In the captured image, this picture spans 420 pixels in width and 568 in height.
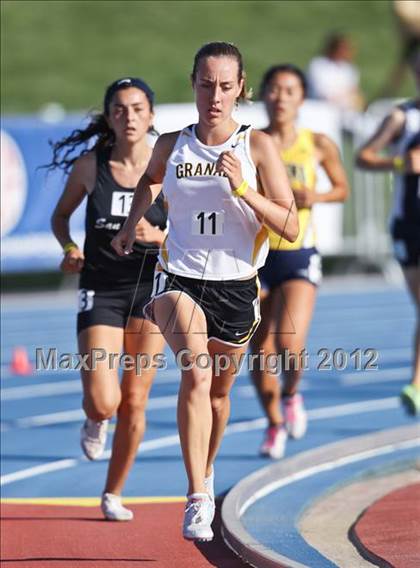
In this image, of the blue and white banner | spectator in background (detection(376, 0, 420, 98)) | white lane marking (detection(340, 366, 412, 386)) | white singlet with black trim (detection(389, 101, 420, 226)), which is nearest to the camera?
white singlet with black trim (detection(389, 101, 420, 226))

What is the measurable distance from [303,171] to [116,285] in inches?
93.8

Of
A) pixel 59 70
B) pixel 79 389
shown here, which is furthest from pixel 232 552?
pixel 59 70

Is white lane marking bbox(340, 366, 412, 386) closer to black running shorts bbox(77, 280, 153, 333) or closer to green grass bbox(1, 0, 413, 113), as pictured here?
black running shorts bbox(77, 280, 153, 333)

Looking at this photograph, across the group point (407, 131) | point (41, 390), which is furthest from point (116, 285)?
point (41, 390)

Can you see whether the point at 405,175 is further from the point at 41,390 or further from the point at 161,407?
the point at 41,390

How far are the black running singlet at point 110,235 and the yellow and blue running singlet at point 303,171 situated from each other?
1.88m

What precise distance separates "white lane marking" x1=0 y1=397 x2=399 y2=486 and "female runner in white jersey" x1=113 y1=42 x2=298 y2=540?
316 cm

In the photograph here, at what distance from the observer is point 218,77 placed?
265 inches

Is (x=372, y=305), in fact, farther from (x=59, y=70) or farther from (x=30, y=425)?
(x=59, y=70)

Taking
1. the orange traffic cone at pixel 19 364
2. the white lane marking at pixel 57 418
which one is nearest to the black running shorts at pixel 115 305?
the white lane marking at pixel 57 418

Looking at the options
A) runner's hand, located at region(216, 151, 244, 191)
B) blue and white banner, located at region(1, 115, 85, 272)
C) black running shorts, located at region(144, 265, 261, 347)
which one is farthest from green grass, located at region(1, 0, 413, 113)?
runner's hand, located at region(216, 151, 244, 191)

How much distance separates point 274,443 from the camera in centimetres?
1012

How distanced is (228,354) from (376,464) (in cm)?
269

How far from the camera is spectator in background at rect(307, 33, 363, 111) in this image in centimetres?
2333
